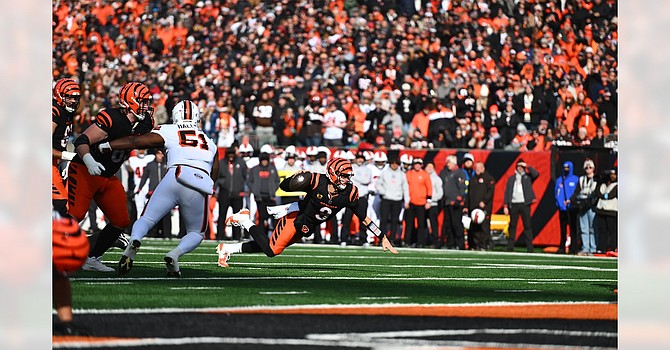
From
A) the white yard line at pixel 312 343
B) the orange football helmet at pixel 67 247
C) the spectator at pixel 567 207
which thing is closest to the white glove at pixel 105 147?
the orange football helmet at pixel 67 247

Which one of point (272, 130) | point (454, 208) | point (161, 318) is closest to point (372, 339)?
point (161, 318)

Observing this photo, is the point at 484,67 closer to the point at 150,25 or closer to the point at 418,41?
the point at 418,41

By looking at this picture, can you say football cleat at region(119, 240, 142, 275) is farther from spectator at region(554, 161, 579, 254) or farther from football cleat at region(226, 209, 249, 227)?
spectator at region(554, 161, 579, 254)

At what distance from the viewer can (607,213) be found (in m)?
20.0

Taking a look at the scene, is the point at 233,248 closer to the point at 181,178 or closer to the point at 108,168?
the point at 108,168

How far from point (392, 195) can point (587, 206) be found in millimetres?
3409

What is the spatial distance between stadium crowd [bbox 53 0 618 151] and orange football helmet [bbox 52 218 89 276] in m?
15.6

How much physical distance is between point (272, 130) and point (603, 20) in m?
7.79

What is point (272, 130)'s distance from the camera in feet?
80.3

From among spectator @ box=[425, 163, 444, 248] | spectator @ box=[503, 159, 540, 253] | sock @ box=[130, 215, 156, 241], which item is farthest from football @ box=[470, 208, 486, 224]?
sock @ box=[130, 215, 156, 241]

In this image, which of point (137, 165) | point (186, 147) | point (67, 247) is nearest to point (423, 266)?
point (186, 147)

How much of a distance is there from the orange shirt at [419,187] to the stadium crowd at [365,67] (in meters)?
1.38

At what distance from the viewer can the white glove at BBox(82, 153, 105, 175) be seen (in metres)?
11.2

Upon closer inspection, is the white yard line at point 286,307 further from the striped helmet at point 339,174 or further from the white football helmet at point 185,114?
the striped helmet at point 339,174
